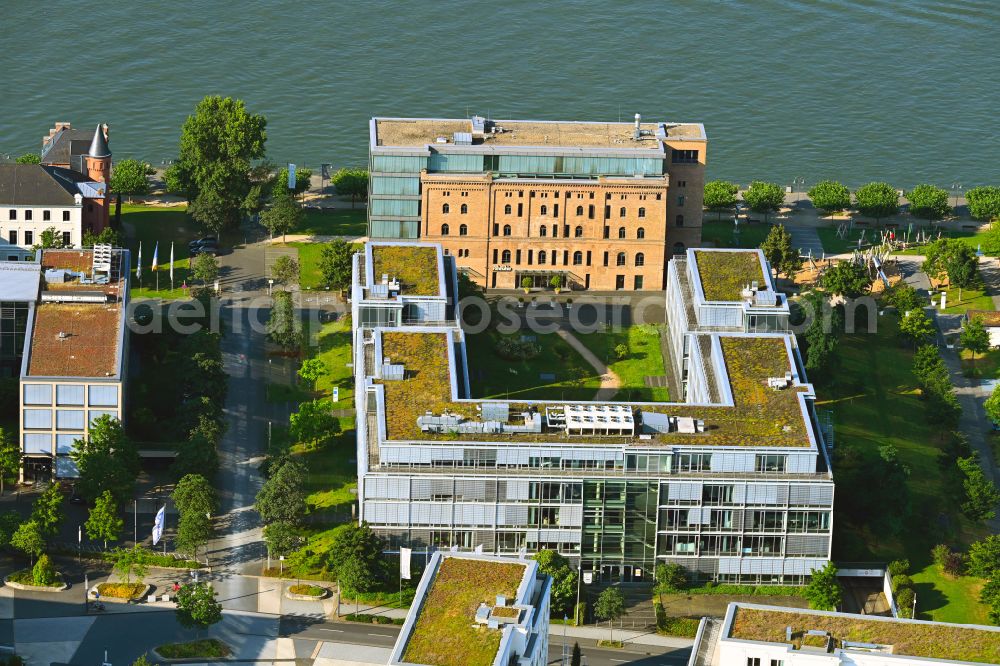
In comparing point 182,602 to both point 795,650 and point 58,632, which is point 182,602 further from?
point 795,650

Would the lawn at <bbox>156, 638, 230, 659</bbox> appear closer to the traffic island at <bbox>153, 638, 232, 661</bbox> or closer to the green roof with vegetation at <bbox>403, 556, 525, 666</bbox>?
the traffic island at <bbox>153, 638, 232, 661</bbox>

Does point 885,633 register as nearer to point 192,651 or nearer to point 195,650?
point 195,650

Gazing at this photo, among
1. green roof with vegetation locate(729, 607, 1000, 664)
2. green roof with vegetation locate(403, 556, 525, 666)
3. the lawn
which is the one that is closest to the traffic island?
the lawn

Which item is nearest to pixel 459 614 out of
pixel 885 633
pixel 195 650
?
pixel 195 650

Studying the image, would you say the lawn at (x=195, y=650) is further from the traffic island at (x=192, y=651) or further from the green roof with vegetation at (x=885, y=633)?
the green roof with vegetation at (x=885, y=633)

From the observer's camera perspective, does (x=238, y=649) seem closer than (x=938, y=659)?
No

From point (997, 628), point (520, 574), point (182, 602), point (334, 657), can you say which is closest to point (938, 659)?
point (997, 628)
